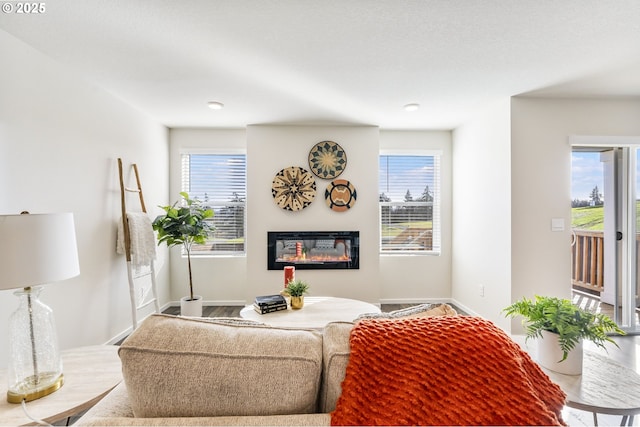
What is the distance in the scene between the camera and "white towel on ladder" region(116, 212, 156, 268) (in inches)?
110

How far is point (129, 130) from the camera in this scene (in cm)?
304

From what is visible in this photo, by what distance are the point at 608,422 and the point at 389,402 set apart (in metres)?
2.02

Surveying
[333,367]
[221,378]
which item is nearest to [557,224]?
[333,367]

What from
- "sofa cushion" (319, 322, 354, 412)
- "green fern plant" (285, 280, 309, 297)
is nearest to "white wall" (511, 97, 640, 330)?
"green fern plant" (285, 280, 309, 297)

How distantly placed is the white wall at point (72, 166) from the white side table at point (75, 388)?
812 millimetres

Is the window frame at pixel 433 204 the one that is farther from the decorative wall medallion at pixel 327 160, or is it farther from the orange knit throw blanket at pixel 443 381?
the orange knit throw blanket at pixel 443 381

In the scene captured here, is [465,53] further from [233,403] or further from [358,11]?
[233,403]

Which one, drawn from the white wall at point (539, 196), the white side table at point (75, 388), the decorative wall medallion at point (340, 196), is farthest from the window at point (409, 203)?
the white side table at point (75, 388)

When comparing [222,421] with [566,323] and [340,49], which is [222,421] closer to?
[566,323]

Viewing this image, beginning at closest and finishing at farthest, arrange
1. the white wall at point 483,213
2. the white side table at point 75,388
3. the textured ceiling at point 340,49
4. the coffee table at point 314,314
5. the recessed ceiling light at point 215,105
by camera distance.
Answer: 1. the white side table at point 75,388
2. the textured ceiling at point 340,49
3. the coffee table at point 314,314
4. the white wall at point 483,213
5. the recessed ceiling light at point 215,105

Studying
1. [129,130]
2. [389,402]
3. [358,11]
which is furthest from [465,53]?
[129,130]

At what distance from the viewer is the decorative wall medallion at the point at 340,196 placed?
372 cm

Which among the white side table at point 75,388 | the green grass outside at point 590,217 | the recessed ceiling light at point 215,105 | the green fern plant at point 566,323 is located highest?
the recessed ceiling light at point 215,105

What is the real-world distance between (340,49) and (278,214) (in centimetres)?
216
